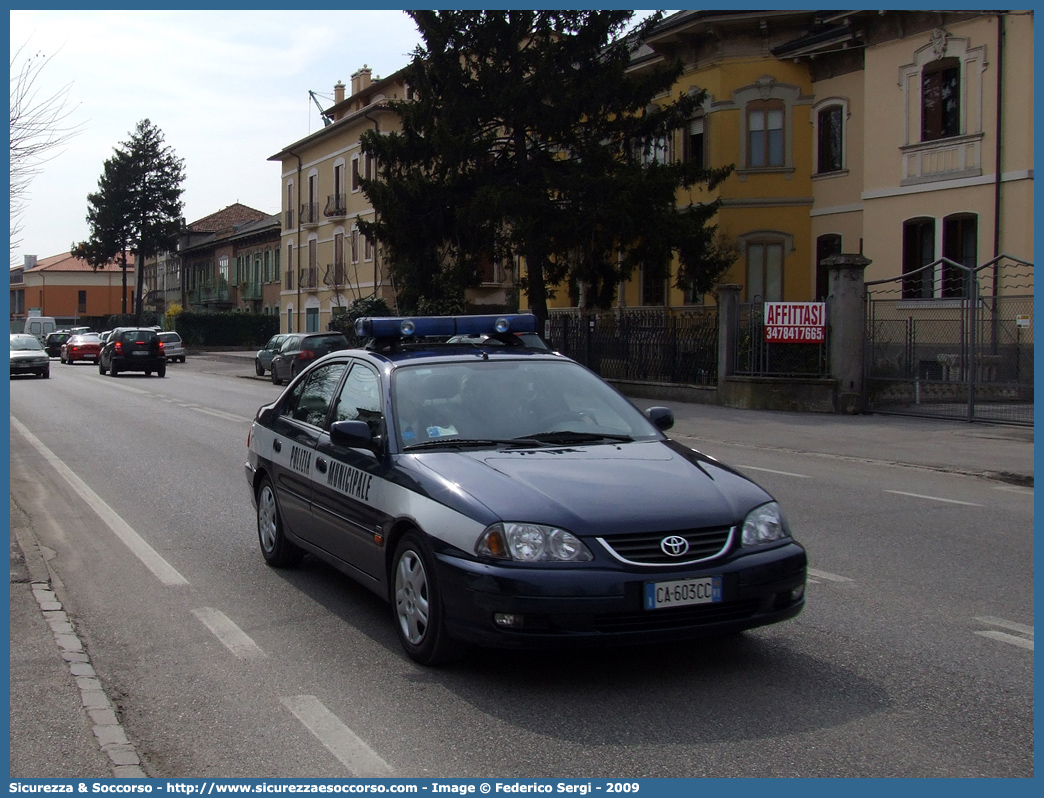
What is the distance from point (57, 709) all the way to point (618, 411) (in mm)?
Result: 3295

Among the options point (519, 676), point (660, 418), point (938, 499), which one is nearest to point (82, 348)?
point (938, 499)

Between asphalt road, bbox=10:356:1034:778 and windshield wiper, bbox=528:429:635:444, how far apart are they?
3.67 feet

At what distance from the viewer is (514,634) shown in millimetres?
4914

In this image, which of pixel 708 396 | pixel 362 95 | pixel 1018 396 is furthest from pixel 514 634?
pixel 362 95

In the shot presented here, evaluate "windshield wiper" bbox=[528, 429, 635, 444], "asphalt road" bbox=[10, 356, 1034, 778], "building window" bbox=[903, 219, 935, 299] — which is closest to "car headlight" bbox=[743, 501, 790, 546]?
"asphalt road" bbox=[10, 356, 1034, 778]

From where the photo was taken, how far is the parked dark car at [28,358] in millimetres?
37688

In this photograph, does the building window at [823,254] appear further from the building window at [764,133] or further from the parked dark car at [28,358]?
the parked dark car at [28,358]

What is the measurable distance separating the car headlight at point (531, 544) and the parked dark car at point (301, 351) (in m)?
28.8

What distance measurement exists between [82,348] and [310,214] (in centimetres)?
1498

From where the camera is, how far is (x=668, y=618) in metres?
4.94

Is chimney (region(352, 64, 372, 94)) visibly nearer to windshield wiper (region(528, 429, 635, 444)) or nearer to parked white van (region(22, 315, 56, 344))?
parked white van (region(22, 315, 56, 344))

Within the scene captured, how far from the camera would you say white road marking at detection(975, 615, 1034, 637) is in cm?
609

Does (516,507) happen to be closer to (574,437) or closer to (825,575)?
(574,437)

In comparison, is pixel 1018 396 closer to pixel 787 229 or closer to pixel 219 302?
pixel 787 229
